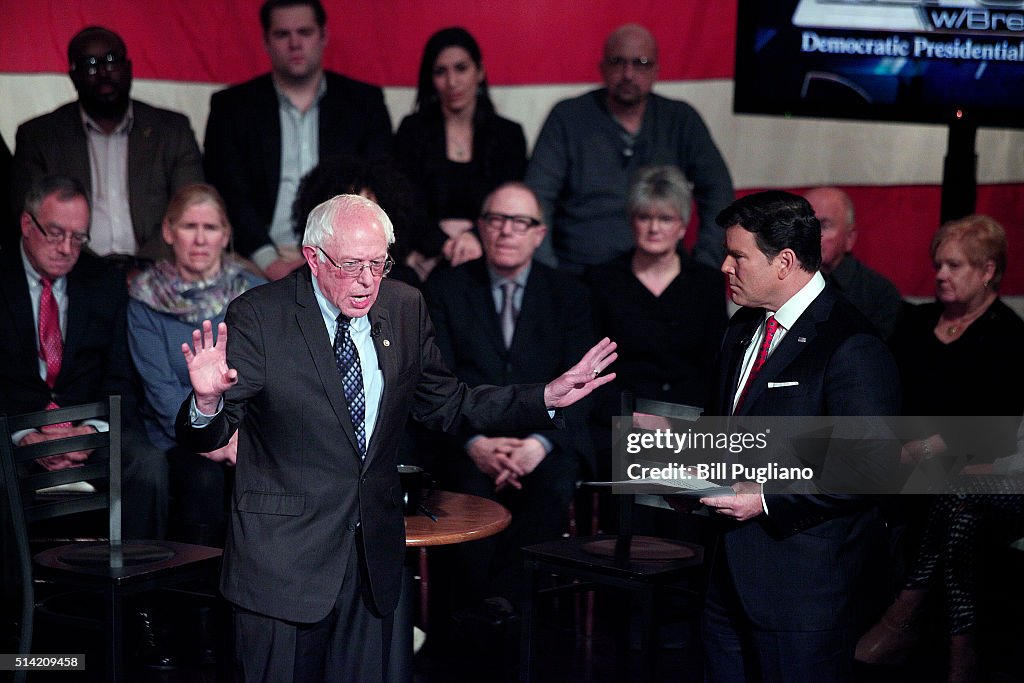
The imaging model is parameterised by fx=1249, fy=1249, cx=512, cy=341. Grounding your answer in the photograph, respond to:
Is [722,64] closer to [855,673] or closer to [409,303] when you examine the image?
[855,673]

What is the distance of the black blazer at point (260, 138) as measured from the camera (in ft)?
Answer: 16.6

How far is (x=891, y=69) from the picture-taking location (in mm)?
4758

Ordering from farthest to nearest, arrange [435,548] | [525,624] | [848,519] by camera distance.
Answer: [435,548] → [525,624] → [848,519]

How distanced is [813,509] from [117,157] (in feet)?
10.9

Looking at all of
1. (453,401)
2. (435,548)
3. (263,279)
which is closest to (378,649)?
(453,401)

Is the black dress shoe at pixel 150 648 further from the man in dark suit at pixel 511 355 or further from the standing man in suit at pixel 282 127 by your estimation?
the standing man in suit at pixel 282 127

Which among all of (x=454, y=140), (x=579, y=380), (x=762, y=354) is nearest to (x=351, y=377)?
(x=579, y=380)

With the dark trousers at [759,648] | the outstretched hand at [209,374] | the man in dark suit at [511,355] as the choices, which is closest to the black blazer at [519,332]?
the man in dark suit at [511,355]

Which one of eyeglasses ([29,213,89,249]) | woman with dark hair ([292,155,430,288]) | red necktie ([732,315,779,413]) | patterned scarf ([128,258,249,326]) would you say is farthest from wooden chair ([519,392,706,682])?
eyeglasses ([29,213,89,249])

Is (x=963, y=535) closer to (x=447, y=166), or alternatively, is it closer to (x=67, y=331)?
(x=447, y=166)

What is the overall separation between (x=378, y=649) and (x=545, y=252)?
2.43 m

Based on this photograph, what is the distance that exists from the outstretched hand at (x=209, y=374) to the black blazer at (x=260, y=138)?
2.54 metres

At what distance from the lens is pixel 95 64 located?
4.78m

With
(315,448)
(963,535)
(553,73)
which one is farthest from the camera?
(553,73)
